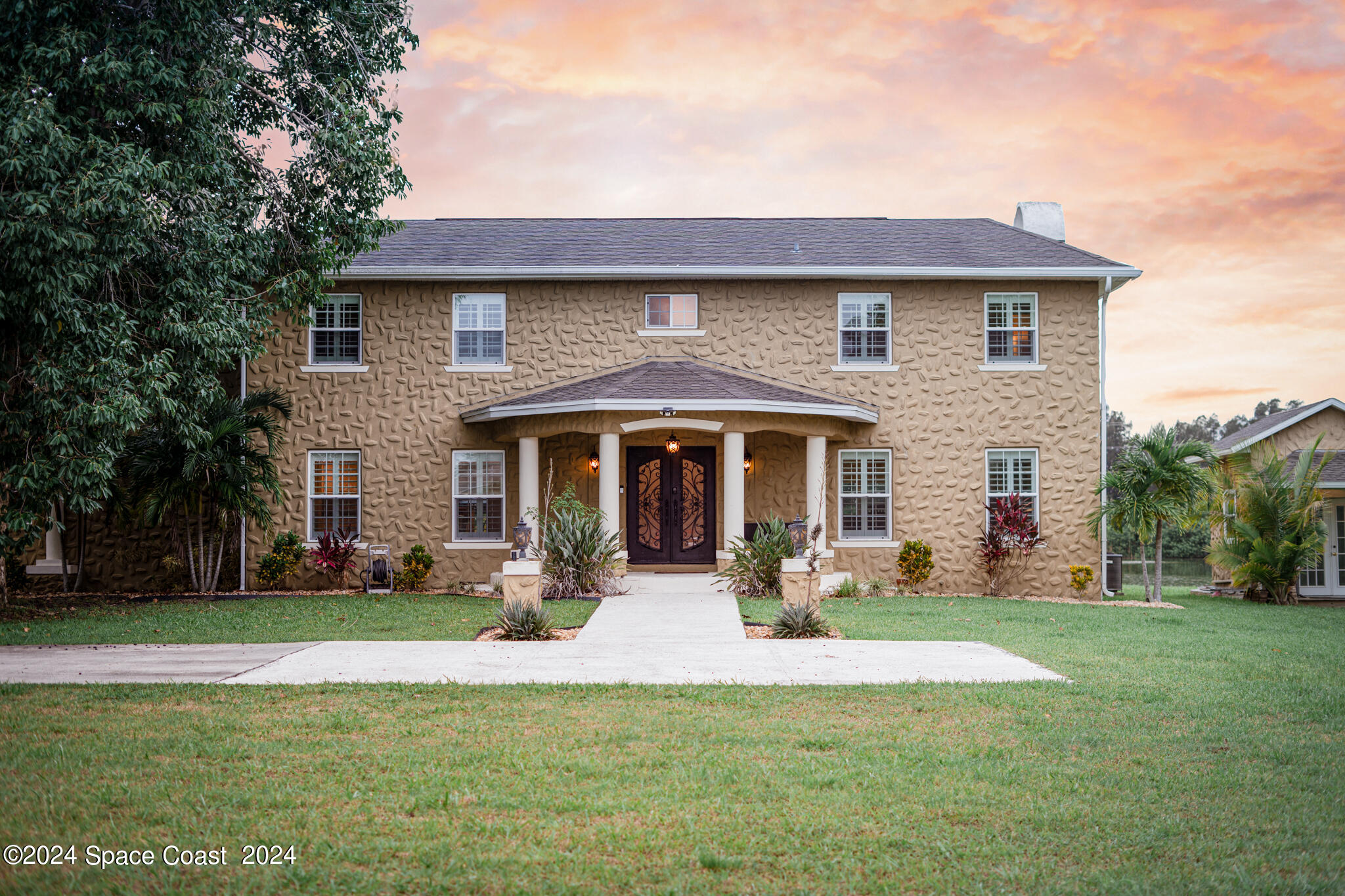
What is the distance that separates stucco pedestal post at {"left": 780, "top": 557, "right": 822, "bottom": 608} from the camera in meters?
11.6

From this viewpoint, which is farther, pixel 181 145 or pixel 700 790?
pixel 181 145

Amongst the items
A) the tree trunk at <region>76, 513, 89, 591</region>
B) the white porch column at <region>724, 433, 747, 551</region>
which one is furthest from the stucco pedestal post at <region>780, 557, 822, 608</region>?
the tree trunk at <region>76, 513, 89, 591</region>

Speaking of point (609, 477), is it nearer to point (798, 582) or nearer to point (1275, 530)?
point (798, 582)

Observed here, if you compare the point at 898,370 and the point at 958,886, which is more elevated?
the point at 898,370

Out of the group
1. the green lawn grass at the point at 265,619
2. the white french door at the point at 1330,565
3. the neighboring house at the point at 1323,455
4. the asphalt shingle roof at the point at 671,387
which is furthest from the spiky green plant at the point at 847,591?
the white french door at the point at 1330,565

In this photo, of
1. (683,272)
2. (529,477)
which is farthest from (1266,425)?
(529,477)

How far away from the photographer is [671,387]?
15.5 m

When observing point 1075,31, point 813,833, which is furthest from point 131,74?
point 1075,31

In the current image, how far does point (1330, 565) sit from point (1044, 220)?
31.9 feet

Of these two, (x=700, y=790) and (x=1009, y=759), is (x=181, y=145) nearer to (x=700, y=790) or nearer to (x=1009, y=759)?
(x=700, y=790)

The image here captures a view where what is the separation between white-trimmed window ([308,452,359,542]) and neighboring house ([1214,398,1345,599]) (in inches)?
688

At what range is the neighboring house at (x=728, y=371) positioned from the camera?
17.4 metres

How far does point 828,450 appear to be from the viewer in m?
17.4

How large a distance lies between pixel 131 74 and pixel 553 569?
28.5 feet
